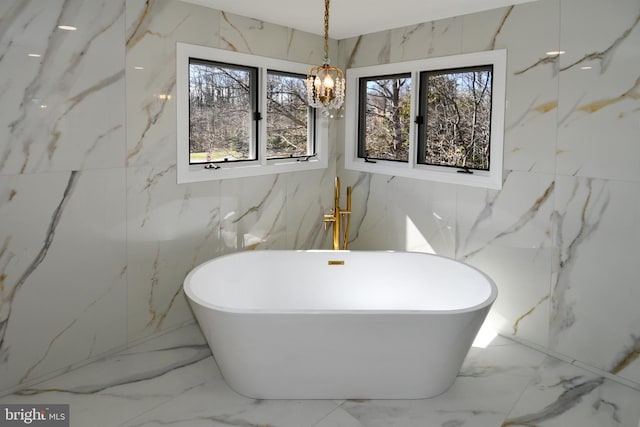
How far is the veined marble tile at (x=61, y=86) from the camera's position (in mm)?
2561

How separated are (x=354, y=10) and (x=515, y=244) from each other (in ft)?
6.29

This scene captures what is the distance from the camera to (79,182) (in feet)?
9.45

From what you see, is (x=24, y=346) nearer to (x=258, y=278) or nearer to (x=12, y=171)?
(x=12, y=171)

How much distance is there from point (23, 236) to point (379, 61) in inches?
113

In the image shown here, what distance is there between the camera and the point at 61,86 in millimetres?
2746

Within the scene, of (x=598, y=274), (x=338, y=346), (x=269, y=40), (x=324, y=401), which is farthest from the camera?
(x=269, y=40)

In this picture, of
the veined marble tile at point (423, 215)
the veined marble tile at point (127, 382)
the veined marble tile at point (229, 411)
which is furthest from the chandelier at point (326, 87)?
the veined marble tile at point (127, 382)

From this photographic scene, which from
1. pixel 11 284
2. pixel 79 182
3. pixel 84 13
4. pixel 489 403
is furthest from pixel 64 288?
pixel 489 403

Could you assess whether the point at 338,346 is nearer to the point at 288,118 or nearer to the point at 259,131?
the point at 259,131

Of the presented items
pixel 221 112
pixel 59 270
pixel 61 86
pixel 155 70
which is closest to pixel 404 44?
pixel 221 112

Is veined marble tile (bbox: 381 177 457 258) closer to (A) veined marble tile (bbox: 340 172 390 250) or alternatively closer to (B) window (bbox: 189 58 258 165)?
(A) veined marble tile (bbox: 340 172 390 250)

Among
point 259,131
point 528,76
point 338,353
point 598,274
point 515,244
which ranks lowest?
point 338,353

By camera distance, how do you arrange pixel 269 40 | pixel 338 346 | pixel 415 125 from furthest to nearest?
pixel 415 125 < pixel 269 40 < pixel 338 346

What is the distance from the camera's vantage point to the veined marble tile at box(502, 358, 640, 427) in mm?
2543
